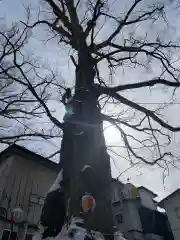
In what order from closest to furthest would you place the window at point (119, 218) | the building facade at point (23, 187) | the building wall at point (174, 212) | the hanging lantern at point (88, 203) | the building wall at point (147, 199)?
the hanging lantern at point (88, 203) < the building facade at point (23, 187) < the building wall at point (174, 212) < the window at point (119, 218) < the building wall at point (147, 199)

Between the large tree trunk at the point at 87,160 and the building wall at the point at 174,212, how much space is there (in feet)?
51.0

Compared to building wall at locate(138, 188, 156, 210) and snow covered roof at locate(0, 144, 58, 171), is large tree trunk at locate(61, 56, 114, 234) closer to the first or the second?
snow covered roof at locate(0, 144, 58, 171)

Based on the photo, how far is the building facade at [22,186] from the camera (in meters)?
7.68

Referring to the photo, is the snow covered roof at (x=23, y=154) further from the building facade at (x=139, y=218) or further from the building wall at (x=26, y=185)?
the building facade at (x=139, y=218)

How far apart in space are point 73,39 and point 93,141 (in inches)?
140

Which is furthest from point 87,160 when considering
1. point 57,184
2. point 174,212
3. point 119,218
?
point 119,218

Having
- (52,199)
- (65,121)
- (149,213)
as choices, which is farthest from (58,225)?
(149,213)

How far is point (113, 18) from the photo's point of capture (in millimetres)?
7324

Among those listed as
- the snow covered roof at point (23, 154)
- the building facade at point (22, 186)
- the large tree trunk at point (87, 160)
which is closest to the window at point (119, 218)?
the building facade at point (22, 186)

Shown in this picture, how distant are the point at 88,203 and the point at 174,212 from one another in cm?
1687

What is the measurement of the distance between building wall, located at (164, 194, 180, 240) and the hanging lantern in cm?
1611

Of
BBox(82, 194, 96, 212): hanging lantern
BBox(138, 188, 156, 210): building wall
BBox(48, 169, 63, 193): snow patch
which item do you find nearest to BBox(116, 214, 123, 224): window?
BBox(138, 188, 156, 210): building wall

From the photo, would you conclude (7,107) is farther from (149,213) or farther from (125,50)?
(149,213)

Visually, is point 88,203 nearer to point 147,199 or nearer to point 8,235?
point 8,235
